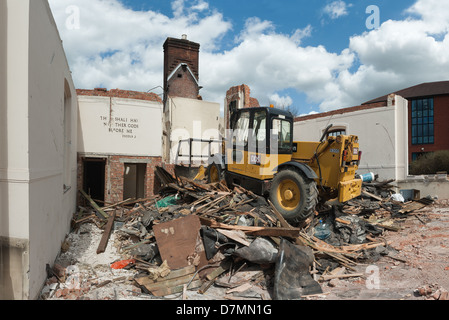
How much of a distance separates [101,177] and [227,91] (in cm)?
902

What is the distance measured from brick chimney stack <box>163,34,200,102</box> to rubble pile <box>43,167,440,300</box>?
15.2 meters

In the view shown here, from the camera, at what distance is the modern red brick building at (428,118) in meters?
30.2

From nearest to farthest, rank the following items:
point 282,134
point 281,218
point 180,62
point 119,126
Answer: point 281,218, point 282,134, point 119,126, point 180,62

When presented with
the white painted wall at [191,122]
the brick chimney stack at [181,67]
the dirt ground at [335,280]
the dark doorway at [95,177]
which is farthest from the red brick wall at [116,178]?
the brick chimney stack at [181,67]

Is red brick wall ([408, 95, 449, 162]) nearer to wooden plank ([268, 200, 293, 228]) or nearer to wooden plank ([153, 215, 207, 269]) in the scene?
wooden plank ([268, 200, 293, 228])

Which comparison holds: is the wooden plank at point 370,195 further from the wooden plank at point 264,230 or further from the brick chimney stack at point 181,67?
the brick chimney stack at point 181,67

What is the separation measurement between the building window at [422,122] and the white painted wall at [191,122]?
25.9m

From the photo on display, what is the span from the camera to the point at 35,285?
12.6ft

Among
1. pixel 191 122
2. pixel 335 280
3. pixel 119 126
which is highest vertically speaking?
pixel 191 122

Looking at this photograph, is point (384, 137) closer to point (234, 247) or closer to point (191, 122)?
point (191, 122)

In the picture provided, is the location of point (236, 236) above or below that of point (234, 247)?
above

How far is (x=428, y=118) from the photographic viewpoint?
31.5 m

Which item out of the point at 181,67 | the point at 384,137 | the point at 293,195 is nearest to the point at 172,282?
the point at 293,195

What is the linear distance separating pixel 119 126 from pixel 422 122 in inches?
1331
